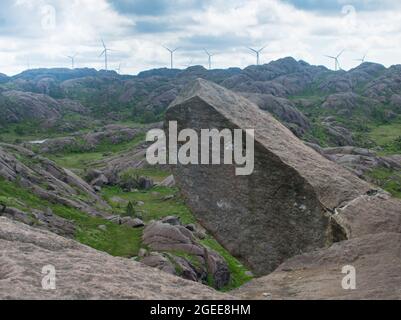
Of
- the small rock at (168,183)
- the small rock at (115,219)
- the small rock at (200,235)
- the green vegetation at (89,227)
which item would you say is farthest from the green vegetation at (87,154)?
the small rock at (200,235)

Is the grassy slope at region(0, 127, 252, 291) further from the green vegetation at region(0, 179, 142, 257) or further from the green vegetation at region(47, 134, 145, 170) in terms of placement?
the green vegetation at region(47, 134, 145, 170)

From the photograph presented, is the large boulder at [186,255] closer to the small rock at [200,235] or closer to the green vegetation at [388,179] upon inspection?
the small rock at [200,235]

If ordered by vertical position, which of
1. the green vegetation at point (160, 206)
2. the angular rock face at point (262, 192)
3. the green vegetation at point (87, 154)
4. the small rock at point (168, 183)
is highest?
the green vegetation at point (87, 154)

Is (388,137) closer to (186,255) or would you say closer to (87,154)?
(87,154)

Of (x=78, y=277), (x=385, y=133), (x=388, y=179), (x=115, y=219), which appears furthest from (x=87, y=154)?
(x=78, y=277)

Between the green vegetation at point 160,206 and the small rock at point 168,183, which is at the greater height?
the small rock at point 168,183

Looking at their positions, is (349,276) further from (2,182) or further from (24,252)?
(2,182)

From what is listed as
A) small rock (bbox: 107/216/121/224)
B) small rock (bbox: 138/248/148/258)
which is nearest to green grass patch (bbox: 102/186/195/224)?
small rock (bbox: 107/216/121/224)

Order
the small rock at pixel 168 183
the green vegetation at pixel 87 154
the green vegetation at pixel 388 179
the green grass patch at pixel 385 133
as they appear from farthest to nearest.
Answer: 1. the green grass patch at pixel 385 133
2. the green vegetation at pixel 87 154
3. the green vegetation at pixel 388 179
4. the small rock at pixel 168 183

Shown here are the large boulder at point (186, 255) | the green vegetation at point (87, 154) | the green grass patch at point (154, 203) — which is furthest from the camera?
the green vegetation at point (87, 154)
